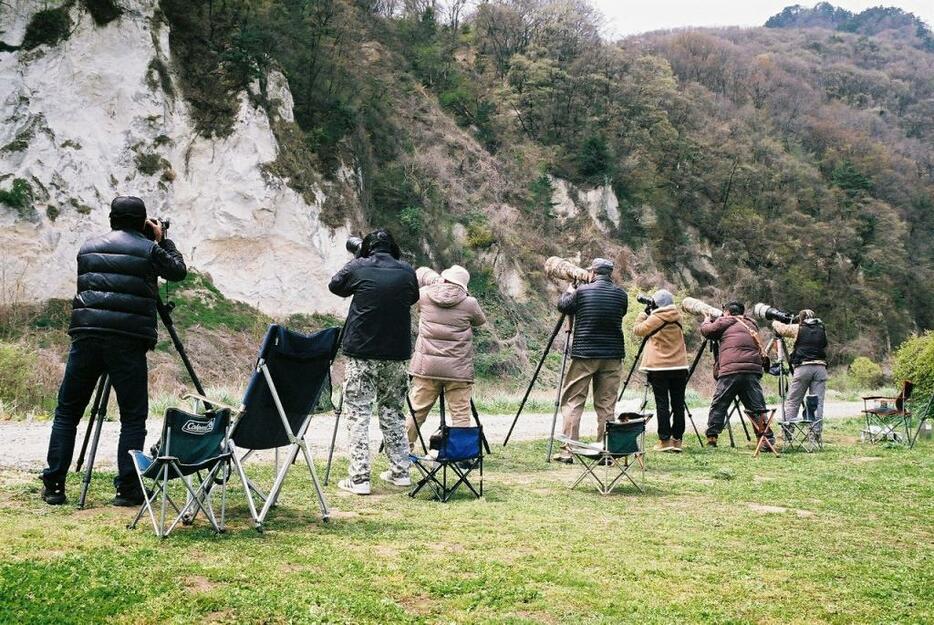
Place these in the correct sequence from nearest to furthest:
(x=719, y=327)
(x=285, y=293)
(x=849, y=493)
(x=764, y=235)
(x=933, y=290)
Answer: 1. (x=849, y=493)
2. (x=719, y=327)
3. (x=285, y=293)
4. (x=764, y=235)
5. (x=933, y=290)

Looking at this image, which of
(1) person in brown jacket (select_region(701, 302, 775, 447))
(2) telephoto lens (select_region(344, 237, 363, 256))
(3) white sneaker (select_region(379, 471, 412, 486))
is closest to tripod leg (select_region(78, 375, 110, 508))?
(3) white sneaker (select_region(379, 471, 412, 486))

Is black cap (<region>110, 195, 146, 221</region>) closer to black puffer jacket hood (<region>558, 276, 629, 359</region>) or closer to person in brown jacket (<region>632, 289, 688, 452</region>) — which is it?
black puffer jacket hood (<region>558, 276, 629, 359</region>)

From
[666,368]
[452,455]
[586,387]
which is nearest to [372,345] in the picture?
[452,455]

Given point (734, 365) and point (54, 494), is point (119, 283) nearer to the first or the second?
point (54, 494)

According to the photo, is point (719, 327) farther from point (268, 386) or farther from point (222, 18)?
point (222, 18)

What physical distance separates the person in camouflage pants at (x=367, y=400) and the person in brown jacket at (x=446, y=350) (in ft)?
2.56

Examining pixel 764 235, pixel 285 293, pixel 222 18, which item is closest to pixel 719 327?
pixel 285 293

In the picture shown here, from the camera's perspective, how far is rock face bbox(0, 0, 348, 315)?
18469mm

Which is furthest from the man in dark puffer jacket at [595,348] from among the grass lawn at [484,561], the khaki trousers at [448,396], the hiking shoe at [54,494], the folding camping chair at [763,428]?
the hiking shoe at [54,494]

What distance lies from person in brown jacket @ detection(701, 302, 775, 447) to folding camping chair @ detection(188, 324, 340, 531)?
22.7ft

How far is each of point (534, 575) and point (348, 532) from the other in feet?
4.65

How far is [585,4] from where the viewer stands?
166 ft

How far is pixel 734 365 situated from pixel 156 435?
7.43 m

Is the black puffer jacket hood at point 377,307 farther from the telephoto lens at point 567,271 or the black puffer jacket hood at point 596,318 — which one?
the telephoto lens at point 567,271
